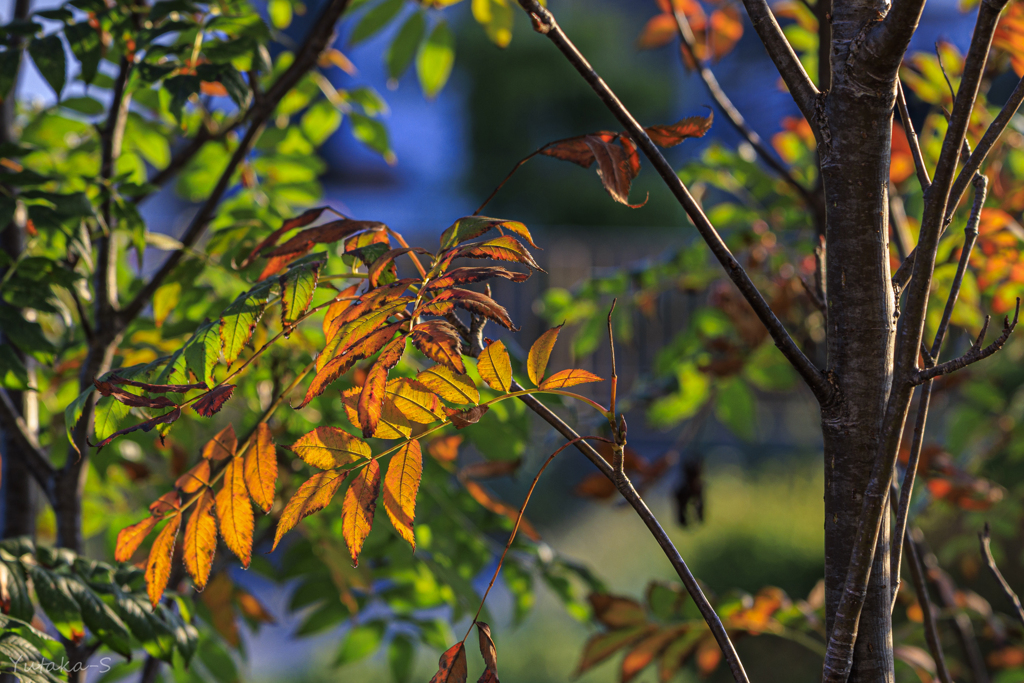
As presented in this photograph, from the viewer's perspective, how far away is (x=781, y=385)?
1.66 metres

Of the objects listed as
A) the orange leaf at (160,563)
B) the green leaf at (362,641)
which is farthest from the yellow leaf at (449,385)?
the green leaf at (362,641)

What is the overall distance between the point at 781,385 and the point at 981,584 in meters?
2.21

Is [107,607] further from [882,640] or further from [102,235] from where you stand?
[882,640]

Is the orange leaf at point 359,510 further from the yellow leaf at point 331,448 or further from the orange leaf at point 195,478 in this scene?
the orange leaf at point 195,478

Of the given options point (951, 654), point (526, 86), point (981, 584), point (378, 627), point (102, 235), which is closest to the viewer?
point (102, 235)

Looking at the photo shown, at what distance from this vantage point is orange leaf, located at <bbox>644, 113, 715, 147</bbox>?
627 mm

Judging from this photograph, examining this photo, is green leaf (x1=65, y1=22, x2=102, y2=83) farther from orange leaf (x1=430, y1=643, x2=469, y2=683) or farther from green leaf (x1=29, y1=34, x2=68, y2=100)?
orange leaf (x1=430, y1=643, x2=469, y2=683)

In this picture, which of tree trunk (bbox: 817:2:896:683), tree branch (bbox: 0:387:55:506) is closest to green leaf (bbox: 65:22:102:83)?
tree branch (bbox: 0:387:55:506)

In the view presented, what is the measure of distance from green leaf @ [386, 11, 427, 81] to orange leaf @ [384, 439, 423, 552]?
3.05 ft

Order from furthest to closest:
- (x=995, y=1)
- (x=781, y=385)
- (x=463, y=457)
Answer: (x=463, y=457) → (x=781, y=385) → (x=995, y=1)

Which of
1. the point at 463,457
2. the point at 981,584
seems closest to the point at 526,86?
the point at 463,457

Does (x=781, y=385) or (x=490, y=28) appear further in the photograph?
(x=781, y=385)

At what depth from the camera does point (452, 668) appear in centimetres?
52

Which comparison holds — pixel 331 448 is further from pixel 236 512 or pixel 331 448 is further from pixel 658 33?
pixel 658 33
